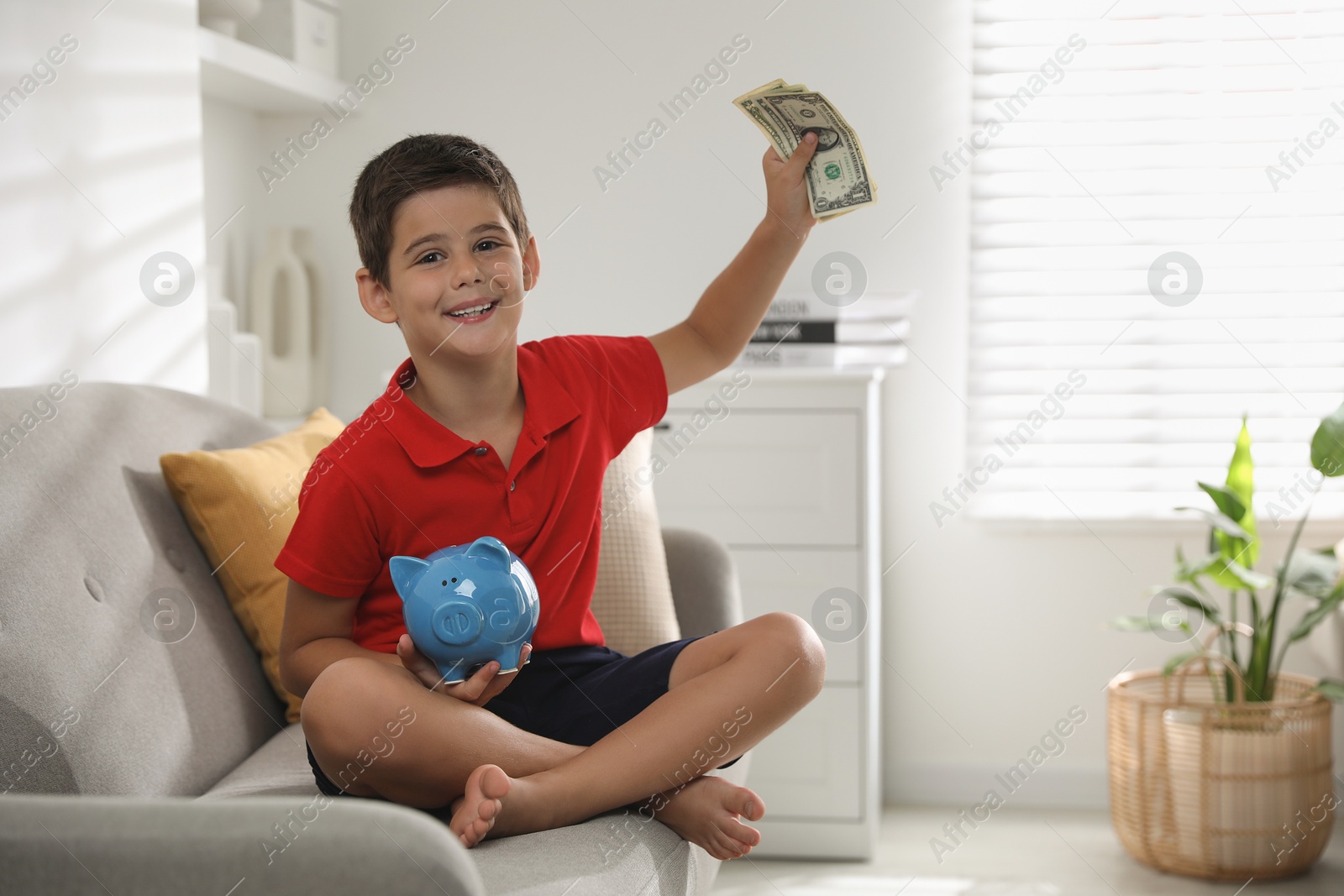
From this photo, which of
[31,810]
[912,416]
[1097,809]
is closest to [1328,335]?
[912,416]

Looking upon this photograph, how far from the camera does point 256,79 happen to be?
8.11 feet

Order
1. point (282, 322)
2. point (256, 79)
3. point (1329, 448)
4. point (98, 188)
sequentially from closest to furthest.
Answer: point (98, 188)
point (1329, 448)
point (256, 79)
point (282, 322)

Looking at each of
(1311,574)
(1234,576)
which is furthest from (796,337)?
(1311,574)

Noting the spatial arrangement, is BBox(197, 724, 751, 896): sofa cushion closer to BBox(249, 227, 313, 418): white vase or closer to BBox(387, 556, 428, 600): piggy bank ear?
BBox(387, 556, 428, 600): piggy bank ear

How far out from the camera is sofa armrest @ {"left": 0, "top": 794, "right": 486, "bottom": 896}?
2.38 ft

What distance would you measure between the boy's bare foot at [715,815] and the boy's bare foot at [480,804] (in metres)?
0.19

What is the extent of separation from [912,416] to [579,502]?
159 centimetres

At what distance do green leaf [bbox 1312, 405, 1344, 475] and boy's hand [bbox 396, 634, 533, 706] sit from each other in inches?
65.0

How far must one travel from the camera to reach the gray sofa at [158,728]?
74cm

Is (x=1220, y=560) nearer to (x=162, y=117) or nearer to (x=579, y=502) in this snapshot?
(x=579, y=502)

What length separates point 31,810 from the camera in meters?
0.78

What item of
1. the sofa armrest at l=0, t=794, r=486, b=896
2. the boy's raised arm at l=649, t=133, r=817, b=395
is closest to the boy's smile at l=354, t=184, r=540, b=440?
the boy's raised arm at l=649, t=133, r=817, b=395

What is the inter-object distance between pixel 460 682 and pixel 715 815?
281 mm

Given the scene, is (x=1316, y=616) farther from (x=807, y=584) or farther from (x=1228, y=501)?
(x=807, y=584)
